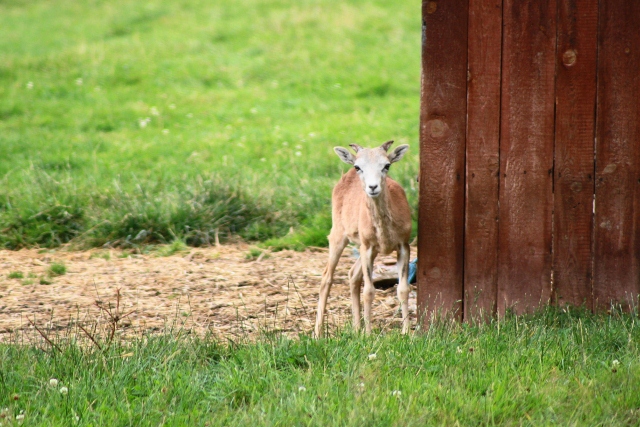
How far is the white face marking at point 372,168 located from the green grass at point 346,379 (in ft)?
3.36

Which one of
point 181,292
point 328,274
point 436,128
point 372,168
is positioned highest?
point 436,128

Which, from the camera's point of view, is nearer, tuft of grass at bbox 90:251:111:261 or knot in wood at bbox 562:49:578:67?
knot in wood at bbox 562:49:578:67

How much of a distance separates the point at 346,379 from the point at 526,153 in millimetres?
1992

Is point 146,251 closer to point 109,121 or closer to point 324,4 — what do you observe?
point 109,121

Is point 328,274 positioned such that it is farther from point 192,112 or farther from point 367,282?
point 192,112

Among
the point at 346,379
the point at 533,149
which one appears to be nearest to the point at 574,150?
the point at 533,149

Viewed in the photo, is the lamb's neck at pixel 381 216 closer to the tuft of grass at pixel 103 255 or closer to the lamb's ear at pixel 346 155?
the lamb's ear at pixel 346 155

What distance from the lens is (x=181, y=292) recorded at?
6805 millimetres

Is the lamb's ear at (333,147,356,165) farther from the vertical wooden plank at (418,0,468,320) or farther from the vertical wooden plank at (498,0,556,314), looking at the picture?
the vertical wooden plank at (498,0,556,314)

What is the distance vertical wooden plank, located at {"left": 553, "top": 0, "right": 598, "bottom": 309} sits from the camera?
5199 mm

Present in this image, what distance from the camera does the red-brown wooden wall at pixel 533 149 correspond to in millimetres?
5219

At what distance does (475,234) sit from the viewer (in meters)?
5.39

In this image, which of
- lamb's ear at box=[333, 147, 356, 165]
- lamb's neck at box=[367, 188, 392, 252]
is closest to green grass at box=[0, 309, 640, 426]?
lamb's neck at box=[367, 188, 392, 252]

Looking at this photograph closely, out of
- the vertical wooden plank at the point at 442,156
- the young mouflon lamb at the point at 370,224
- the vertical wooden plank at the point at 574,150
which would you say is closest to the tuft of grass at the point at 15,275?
the young mouflon lamb at the point at 370,224
